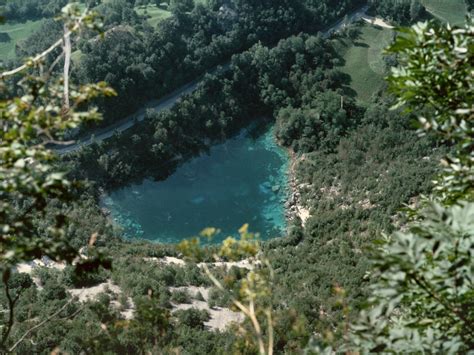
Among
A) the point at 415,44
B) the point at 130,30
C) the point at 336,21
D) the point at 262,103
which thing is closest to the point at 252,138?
the point at 262,103

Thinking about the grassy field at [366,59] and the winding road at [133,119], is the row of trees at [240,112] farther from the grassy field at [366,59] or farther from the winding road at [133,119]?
the grassy field at [366,59]

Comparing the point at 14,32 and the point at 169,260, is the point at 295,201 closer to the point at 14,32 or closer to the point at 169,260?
the point at 169,260

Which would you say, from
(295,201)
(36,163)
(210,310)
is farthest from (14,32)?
(36,163)

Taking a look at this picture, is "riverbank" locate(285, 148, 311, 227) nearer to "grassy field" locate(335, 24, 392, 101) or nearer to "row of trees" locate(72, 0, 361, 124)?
"grassy field" locate(335, 24, 392, 101)

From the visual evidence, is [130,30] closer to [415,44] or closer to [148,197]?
[148,197]

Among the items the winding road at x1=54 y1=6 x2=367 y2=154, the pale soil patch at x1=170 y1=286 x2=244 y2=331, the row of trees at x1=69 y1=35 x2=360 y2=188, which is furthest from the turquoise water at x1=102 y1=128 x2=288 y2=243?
the pale soil patch at x1=170 y1=286 x2=244 y2=331

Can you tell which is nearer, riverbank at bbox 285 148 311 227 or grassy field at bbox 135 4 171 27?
riverbank at bbox 285 148 311 227
